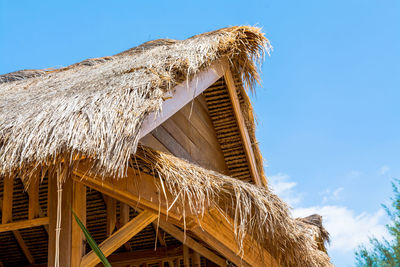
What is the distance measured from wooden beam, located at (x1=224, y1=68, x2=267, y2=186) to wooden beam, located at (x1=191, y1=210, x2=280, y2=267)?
4.58 feet

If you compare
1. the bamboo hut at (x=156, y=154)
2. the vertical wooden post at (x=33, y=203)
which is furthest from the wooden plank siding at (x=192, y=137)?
the vertical wooden post at (x=33, y=203)

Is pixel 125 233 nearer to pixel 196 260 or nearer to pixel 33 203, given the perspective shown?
pixel 33 203

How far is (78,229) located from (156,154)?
26.9 inches

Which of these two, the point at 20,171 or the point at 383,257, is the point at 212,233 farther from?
the point at 383,257

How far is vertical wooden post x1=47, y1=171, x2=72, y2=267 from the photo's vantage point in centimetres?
291

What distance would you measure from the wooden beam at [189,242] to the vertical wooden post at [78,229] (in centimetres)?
86

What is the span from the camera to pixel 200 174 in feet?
9.57

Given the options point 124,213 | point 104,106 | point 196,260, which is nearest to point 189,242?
point 124,213

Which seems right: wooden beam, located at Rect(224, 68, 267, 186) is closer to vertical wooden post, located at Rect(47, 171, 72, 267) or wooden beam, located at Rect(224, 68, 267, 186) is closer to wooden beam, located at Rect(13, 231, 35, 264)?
vertical wooden post, located at Rect(47, 171, 72, 267)

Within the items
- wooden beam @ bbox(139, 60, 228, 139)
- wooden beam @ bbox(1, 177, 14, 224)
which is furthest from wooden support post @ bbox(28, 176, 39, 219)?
wooden beam @ bbox(139, 60, 228, 139)

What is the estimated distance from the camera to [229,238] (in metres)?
3.44

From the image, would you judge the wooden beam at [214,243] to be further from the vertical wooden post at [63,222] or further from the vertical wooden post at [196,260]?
the vertical wooden post at [196,260]

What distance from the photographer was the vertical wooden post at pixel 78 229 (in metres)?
2.91

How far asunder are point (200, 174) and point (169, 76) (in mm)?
742
